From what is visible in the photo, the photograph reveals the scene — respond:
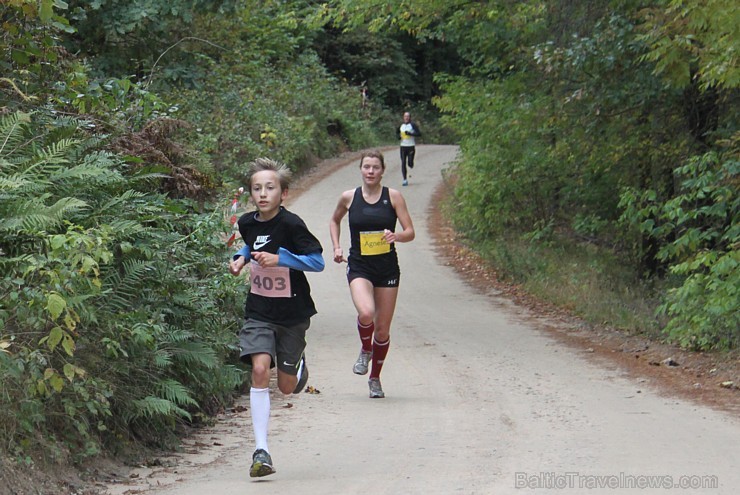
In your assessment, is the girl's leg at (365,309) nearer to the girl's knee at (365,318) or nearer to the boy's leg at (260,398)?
the girl's knee at (365,318)

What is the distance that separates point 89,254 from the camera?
6684mm

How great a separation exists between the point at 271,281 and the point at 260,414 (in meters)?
0.89

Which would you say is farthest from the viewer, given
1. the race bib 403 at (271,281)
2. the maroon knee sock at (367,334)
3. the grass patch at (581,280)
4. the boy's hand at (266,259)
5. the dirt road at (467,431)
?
the grass patch at (581,280)

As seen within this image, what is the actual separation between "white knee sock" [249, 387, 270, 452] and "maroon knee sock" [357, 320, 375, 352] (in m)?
2.82

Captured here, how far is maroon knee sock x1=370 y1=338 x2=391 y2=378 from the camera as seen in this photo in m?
9.61

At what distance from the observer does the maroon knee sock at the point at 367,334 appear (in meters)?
9.60

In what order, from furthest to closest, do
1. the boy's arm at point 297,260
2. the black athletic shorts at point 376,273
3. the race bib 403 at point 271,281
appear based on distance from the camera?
the black athletic shorts at point 376,273 → the race bib 403 at point 271,281 → the boy's arm at point 297,260

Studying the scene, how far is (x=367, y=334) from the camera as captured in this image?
31.7ft

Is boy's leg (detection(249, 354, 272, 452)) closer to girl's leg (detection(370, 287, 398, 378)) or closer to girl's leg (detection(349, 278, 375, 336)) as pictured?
girl's leg (detection(349, 278, 375, 336))

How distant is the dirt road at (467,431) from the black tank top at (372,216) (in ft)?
4.82

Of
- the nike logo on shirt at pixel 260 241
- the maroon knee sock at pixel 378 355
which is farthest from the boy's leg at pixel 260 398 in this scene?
the maroon knee sock at pixel 378 355

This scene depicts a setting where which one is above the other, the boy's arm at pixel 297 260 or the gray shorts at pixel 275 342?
the boy's arm at pixel 297 260

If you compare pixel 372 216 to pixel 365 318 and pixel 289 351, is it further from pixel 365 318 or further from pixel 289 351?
pixel 289 351

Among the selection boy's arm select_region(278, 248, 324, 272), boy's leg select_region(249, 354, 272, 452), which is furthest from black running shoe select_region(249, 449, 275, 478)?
boy's arm select_region(278, 248, 324, 272)
